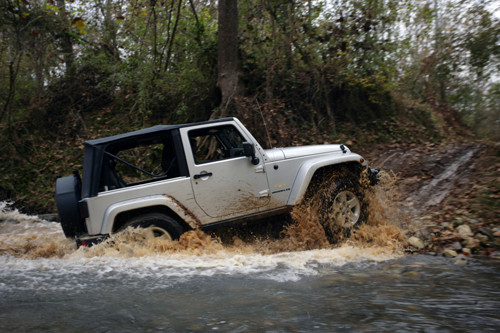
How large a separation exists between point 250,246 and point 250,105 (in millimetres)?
6216

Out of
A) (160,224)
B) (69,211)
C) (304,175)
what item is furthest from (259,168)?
(69,211)

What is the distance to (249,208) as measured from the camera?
5.50 m

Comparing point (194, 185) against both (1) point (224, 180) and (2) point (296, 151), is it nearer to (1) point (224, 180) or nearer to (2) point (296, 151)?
(1) point (224, 180)

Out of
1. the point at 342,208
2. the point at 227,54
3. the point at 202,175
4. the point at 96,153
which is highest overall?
the point at 227,54

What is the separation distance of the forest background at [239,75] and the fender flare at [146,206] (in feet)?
20.0

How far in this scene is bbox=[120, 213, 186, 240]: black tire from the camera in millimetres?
5070

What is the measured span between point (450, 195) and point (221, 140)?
13.5 ft

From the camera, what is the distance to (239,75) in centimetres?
1173

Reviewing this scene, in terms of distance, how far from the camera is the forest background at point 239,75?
1150 cm

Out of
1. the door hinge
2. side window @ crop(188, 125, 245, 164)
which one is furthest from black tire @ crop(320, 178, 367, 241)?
side window @ crop(188, 125, 245, 164)

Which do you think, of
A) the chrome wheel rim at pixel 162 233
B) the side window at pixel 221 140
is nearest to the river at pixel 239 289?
the chrome wheel rim at pixel 162 233

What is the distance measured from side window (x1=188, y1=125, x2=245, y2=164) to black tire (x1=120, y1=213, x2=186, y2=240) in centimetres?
84

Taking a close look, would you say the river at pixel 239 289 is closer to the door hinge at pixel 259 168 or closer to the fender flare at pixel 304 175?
the fender flare at pixel 304 175

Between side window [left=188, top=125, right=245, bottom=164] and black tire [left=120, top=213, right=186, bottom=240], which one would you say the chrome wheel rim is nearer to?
black tire [left=120, top=213, right=186, bottom=240]
